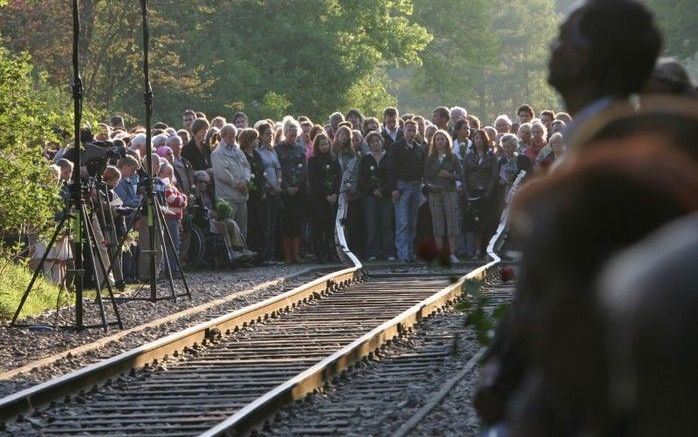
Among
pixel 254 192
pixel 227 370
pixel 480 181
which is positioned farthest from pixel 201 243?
pixel 227 370

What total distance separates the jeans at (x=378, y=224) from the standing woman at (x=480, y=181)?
1176mm

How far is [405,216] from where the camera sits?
24641mm

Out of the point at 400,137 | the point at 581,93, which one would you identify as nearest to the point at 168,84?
the point at 400,137

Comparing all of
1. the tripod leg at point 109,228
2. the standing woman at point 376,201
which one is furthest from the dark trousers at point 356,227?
the tripod leg at point 109,228

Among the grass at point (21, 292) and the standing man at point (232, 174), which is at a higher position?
the standing man at point (232, 174)

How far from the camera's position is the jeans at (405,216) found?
2464 centimetres

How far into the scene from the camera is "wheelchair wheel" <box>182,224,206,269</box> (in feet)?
73.8

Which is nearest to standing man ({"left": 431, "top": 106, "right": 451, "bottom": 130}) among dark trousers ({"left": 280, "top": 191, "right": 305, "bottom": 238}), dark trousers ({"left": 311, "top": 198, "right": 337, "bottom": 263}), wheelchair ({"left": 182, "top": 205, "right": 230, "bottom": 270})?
dark trousers ({"left": 311, "top": 198, "right": 337, "bottom": 263})

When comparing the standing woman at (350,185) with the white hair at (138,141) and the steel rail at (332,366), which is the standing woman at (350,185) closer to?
the steel rail at (332,366)

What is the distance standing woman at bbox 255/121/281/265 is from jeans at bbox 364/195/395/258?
1.43 meters

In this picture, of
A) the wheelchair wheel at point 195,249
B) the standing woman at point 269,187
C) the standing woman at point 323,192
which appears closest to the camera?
the wheelchair wheel at point 195,249

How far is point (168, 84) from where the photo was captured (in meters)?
38.7

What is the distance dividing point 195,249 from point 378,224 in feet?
11.0

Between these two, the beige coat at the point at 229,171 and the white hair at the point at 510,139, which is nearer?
the beige coat at the point at 229,171
